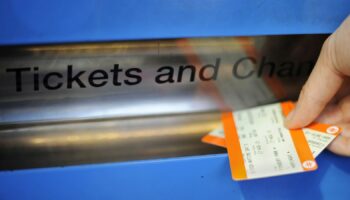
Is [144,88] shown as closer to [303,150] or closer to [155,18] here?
[155,18]

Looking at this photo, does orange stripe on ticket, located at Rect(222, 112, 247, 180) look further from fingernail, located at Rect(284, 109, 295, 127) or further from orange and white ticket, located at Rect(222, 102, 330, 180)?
fingernail, located at Rect(284, 109, 295, 127)

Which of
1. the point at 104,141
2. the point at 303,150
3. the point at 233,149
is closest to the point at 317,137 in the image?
the point at 303,150

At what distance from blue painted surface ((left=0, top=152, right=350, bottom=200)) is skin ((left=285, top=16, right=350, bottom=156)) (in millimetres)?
70

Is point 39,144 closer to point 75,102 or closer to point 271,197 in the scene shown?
point 75,102

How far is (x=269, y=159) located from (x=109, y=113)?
34cm

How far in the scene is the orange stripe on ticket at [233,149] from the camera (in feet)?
2.29

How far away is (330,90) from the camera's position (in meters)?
0.75

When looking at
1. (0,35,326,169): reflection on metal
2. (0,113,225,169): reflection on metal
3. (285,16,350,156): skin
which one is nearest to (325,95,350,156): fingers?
(285,16,350,156): skin

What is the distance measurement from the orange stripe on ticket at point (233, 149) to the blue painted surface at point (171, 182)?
19 millimetres

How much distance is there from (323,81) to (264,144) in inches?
6.2

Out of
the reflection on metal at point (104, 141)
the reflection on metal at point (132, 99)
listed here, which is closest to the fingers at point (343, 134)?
the reflection on metal at point (132, 99)

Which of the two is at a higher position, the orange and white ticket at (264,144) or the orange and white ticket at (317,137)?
the orange and white ticket at (317,137)

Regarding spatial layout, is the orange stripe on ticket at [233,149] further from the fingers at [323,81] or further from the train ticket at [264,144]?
the fingers at [323,81]

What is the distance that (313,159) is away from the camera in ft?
2.34
